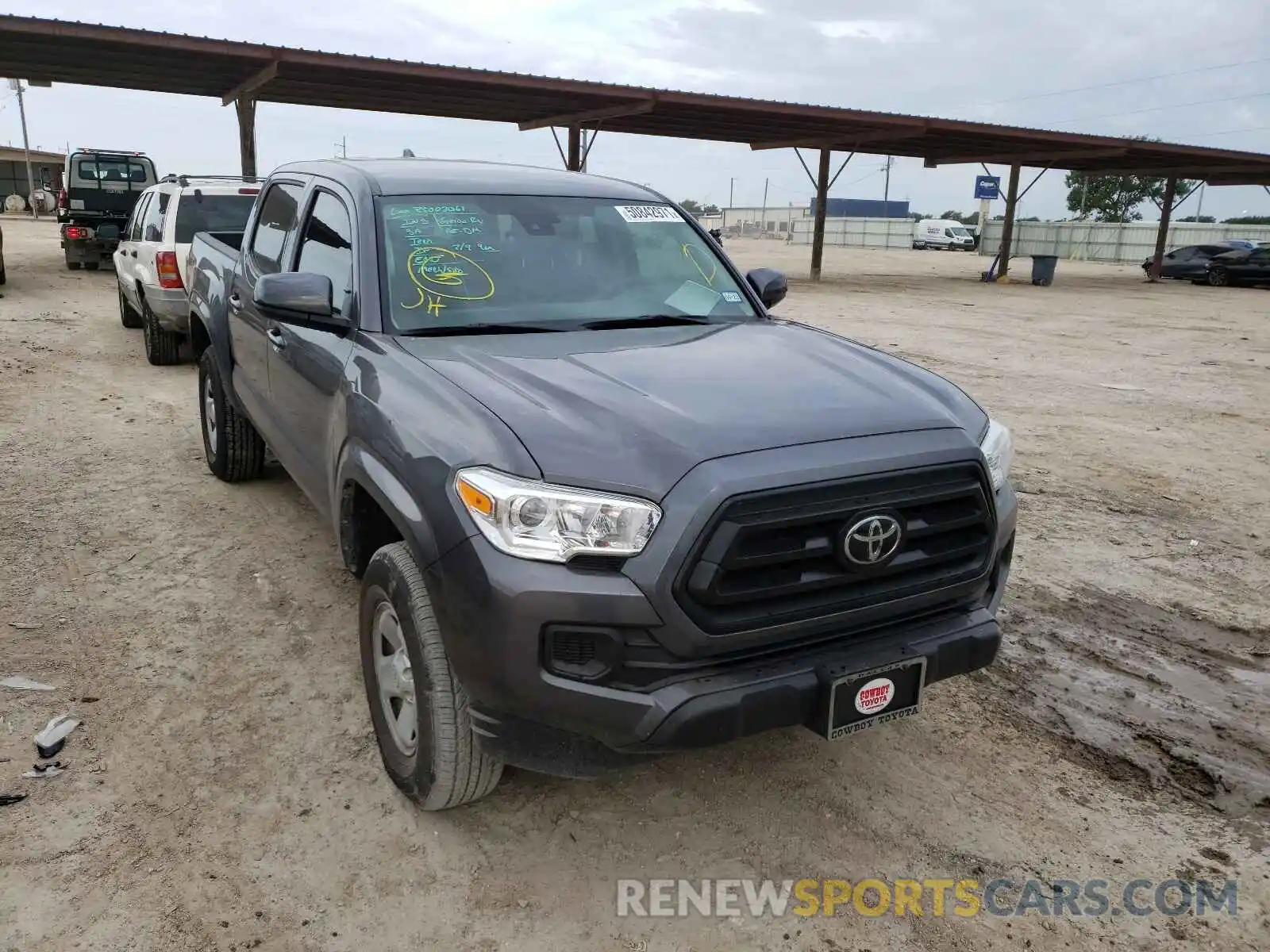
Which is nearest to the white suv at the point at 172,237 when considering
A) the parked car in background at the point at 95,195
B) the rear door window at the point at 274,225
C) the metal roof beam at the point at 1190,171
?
the rear door window at the point at 274,225

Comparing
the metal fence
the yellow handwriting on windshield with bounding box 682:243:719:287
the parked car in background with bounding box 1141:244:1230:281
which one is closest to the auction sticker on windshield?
the yellow handwriting on windshield with bounding box 682:243:719:287

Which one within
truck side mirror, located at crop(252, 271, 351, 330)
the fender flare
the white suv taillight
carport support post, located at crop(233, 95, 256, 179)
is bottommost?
the fender flare

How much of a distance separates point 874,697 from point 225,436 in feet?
15.1

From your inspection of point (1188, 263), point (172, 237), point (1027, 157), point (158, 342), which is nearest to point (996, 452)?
point (172, 237)

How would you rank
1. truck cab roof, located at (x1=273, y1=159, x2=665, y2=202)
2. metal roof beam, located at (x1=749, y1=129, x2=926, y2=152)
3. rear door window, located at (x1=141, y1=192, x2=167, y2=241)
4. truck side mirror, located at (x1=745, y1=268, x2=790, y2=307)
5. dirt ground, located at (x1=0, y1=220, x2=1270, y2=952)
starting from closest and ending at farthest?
1. dirt ground, located at (x1=0, y1=220, x2=1270, y2=952)
2. truck cab roof, located at (x1=273, y1=159, x2=665, y2=202)
3. truck side mirror, located at (x1=745, y1=268, x2=790, y2=307)
4. rear door window, located at (x1=141, y1=192, x2=167, y2=241)
5. metal roof beam, located at (x1=749, y1=129, x2=926, y2=152)

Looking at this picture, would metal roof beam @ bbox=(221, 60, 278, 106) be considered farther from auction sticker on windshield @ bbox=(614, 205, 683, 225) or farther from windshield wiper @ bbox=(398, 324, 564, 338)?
windshield wiper @ bbox=(398, 324, 564, 338)

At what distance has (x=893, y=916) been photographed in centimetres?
252

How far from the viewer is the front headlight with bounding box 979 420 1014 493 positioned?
2.85 metres

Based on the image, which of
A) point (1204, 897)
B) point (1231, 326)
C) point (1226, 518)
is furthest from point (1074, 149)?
point (1204, 897)

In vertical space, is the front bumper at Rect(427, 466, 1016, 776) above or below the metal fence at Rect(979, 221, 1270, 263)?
below

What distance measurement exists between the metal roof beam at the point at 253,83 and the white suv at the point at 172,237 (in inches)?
285

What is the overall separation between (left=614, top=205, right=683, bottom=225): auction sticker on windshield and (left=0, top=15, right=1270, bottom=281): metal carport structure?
14.5m

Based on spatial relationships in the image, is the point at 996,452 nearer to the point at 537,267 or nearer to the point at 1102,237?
the point at 537,267

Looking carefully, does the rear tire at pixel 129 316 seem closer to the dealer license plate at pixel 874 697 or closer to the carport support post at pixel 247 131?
the carport support post at pixel 247 131
